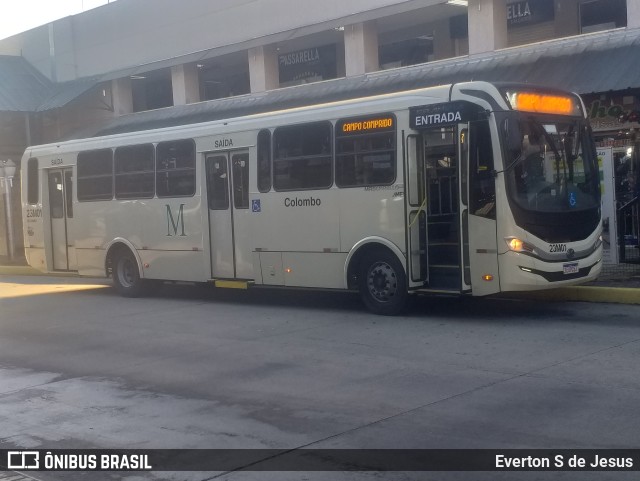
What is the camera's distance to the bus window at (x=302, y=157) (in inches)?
545

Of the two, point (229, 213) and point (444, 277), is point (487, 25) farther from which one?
point (444, 277)

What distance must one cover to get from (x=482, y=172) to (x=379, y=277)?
239cm

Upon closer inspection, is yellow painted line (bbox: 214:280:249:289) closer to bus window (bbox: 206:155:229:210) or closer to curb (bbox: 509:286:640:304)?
bus window (bbox: 206:155:229:210)

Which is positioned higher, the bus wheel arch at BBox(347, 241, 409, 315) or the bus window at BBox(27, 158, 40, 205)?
the bus window at BBox(27, 158, 40, 205)

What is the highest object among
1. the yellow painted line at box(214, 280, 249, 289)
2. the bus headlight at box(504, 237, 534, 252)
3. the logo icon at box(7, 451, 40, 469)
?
the bus headlight at box(504, 237, 534, 252)

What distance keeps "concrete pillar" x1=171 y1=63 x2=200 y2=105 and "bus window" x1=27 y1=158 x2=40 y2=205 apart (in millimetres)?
8597

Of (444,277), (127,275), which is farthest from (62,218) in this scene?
(444,277)

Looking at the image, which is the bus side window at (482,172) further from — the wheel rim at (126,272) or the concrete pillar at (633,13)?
the wheel rim at (126,272)

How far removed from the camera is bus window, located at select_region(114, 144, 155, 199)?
17.1 meters

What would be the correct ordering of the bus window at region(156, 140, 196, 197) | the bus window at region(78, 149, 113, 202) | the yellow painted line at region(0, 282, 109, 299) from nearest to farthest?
the bus window at region(156, 140, 196, 197), the bus window at region(78, 149, 113, 202), the yellow painted line at region(0, 282, 109, 299)

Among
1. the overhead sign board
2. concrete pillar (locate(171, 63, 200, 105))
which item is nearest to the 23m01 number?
the overhead sign board

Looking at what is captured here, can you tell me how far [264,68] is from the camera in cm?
2519

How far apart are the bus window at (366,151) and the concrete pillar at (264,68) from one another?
1205 cm

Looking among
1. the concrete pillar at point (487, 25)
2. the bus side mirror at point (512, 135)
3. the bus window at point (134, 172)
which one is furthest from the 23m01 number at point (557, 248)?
the concrete pillar at point (487, 25)
